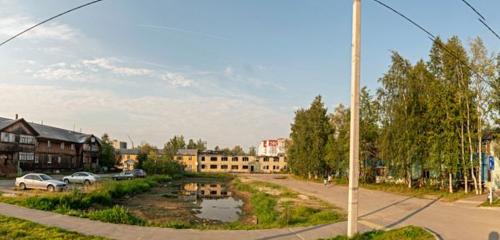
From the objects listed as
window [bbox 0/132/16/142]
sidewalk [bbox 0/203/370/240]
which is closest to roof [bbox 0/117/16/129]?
window [bbox 0/132/16/142]

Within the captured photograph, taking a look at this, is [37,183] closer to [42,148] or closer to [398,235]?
[398,235]

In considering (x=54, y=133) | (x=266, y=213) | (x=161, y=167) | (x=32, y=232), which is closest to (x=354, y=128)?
(x=32, y=232)

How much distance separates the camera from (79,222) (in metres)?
15.5

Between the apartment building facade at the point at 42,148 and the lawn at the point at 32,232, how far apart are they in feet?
131

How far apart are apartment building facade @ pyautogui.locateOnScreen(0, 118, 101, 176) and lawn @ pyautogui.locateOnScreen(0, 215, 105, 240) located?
40005mm

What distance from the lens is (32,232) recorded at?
1326cm

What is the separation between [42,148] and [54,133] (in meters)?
6.65

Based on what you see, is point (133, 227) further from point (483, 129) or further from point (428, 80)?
point (428, 80)

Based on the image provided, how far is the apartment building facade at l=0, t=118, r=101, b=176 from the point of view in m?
51.0

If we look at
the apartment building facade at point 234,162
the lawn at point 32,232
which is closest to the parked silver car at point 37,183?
the lawn at point 32,232

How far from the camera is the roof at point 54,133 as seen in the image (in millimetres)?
53406

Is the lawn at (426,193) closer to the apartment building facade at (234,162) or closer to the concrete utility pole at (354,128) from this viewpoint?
the concrete utility pole at (354,128)

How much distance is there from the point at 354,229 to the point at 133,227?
7831 millimetres

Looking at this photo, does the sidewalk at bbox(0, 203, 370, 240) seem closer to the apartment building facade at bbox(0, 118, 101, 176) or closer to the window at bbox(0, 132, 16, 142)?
the window at bbox(0, 132, 16, 142)
